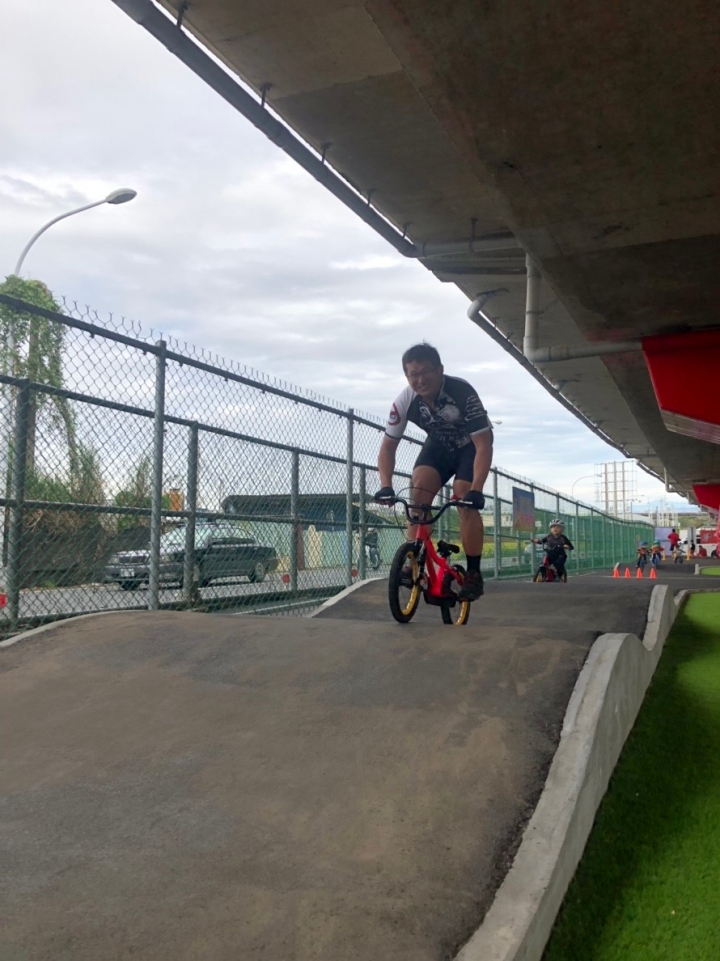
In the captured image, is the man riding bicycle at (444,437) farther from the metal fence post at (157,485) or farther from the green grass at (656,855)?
the metal fence post at (157,485)

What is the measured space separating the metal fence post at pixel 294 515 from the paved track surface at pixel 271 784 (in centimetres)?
288

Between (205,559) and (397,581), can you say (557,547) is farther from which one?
(397,581)

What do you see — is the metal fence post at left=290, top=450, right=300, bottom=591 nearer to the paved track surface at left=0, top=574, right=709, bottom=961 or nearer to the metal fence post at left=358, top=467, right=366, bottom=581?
the metal fence post at left=358, top=467, right=366, bottom=581

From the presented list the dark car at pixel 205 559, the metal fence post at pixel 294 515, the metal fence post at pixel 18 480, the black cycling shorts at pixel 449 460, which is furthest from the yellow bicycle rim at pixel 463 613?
the metal fence post at pixel 18 480

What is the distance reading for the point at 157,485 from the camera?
5.91m

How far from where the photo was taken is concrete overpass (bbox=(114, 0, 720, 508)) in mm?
4480

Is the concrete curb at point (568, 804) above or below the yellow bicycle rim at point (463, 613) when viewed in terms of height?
below

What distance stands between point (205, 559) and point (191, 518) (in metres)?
0.43

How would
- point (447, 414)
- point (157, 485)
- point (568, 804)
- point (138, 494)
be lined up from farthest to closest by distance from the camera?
1. point (157, 485)
2. point (138, 494)
3. point (447, 414)
4. point (568, 804)

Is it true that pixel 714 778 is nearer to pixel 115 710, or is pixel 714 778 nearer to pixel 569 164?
pixel 115 710

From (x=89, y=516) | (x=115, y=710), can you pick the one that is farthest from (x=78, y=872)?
(x=89, y=516)

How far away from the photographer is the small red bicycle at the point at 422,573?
16.5 feet

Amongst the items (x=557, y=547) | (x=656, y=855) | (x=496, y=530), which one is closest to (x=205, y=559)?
(x=656, y=855)

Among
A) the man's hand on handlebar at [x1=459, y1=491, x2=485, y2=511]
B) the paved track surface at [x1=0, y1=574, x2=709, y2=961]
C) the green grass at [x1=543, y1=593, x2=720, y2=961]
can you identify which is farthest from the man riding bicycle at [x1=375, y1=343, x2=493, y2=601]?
the green grass at [x1=543, y1=593, x2=720, y2=961]
